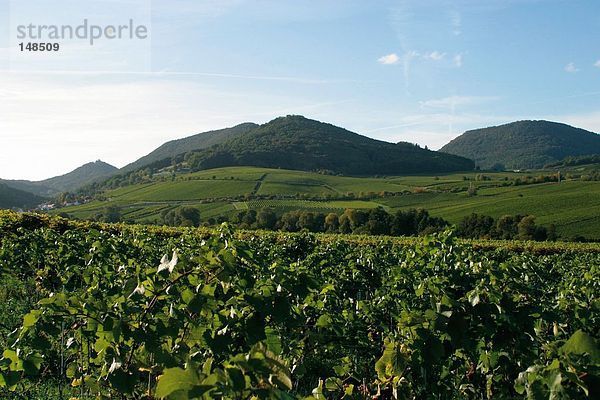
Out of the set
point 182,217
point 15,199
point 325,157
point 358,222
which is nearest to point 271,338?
point 358,222

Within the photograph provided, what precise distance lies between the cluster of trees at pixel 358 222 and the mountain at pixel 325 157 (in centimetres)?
8345

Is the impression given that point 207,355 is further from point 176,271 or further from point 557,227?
point 557,227

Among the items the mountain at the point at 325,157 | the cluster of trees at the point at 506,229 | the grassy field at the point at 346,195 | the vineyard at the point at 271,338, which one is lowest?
the cluster of trees at the point at 506,229

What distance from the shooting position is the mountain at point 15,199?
420ft

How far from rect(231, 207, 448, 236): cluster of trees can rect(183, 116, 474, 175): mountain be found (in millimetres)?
83453

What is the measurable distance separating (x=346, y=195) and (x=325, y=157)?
2900 inches

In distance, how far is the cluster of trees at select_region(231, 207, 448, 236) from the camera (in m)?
52.9

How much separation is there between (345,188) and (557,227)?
53006mm

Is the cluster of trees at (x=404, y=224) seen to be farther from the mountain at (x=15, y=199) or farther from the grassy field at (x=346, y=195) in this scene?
the mountain at (x=15, y=199)

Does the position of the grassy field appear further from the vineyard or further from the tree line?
the vineyard

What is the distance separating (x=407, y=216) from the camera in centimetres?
5531

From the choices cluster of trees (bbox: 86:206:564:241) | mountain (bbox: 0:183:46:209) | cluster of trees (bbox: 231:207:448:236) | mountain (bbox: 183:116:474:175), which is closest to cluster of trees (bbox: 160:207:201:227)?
cluster of trees (bbox: 231:207:448:236)

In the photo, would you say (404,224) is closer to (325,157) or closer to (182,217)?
(182,217)

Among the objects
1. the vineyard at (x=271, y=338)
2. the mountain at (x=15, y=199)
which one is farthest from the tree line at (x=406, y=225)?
the mountain at (x=15, y=199)
